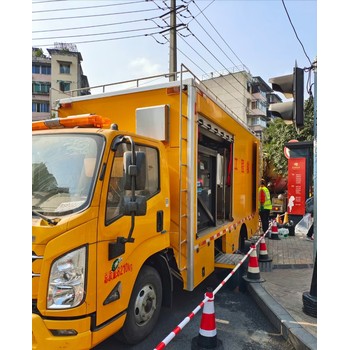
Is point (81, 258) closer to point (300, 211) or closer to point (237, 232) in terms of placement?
point (237, 232)

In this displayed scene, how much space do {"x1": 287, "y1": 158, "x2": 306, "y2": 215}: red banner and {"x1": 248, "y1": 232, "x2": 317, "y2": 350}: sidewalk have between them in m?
3.00

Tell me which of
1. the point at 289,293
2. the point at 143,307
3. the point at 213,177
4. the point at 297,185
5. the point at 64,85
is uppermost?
the point at 64,85

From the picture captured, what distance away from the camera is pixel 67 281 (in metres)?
2.34

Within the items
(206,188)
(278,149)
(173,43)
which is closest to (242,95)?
(278,149)

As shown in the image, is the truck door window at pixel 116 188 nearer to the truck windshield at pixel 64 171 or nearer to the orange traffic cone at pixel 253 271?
the truck windshield at pixel 64 171

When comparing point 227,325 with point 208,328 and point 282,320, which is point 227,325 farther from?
point 208,328

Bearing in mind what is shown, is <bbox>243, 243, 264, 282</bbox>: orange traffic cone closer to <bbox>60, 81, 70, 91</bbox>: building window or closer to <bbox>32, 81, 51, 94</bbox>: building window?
<bbox>60, 81, 70, 91</bbox>: building window

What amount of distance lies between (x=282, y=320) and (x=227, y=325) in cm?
67

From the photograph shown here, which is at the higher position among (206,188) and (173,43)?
(173,43)

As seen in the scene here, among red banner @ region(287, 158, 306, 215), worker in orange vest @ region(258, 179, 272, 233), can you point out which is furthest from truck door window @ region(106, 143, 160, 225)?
red banner @ region(287, 158, 306, 215)

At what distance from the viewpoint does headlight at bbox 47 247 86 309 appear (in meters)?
2.31

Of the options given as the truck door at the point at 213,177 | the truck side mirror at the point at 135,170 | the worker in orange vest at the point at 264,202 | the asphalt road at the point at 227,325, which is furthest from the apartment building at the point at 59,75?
the truck side mirror at the point at 135,170

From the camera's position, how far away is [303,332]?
3.27 meters

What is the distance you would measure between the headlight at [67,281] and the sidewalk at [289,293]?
227 cm
